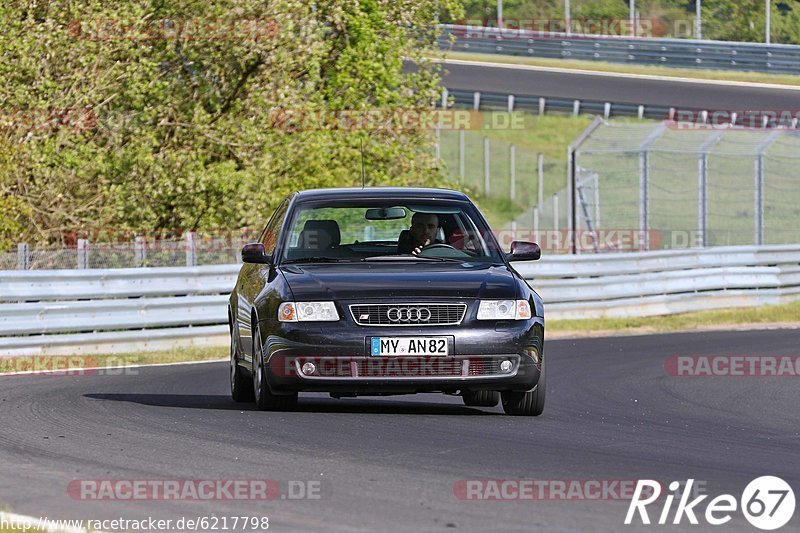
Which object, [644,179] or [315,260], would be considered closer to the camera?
[315,260]

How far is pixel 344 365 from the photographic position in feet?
32.6

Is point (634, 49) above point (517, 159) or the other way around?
above

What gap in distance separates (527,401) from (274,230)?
2.47 meters

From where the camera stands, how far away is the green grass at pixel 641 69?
4891cm

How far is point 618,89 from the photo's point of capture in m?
50.3

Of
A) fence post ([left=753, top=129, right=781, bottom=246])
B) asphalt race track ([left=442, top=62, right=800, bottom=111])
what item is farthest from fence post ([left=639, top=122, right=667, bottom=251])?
asphalt race track ([left=442, top=62, right=800, bottom=111])

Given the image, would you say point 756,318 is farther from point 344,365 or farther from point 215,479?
point 215,479

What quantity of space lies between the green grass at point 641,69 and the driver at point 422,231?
38.8 metres

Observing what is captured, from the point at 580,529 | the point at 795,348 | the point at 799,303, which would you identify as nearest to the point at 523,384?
the point at 580,529

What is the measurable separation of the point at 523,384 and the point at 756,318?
613 inches

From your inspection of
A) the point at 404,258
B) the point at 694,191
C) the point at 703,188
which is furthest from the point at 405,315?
the point at 694,191

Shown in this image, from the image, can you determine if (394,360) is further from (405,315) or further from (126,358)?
(126,358)

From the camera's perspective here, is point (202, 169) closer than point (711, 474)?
No

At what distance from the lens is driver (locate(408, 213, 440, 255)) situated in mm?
11164
